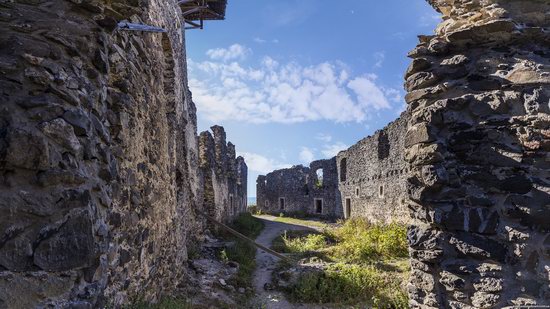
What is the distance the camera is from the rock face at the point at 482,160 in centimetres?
291

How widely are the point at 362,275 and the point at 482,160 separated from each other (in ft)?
17.6

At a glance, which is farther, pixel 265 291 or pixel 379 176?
pixel 379 176

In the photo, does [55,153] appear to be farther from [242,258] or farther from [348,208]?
[348,208]

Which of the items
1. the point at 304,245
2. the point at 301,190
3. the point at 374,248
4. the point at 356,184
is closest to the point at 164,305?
the point at 374,248

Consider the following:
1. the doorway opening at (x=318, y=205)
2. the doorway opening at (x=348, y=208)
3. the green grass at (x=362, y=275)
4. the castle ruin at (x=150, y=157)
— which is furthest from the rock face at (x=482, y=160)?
the doorway opening at (x=318, y=205)

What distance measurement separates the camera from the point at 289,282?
8.36 metres

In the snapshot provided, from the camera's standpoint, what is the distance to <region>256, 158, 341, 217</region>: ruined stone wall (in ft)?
95.5

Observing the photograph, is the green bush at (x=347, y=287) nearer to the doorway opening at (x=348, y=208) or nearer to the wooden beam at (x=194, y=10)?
the wooden beam at (x=194, y=10)

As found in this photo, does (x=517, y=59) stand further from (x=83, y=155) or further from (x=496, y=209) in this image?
(x=83, y=155)

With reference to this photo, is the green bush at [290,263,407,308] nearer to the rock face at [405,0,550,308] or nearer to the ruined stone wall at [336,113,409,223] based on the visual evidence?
the rock face at [405,0,550,308]

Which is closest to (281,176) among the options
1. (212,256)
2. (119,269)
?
(212,256)

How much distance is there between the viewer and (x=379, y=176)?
58.7 feet

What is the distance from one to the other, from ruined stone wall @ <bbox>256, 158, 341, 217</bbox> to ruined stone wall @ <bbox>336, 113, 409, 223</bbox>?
14.3 ft

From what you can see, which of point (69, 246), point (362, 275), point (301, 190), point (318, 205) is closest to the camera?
point (69, 246)
